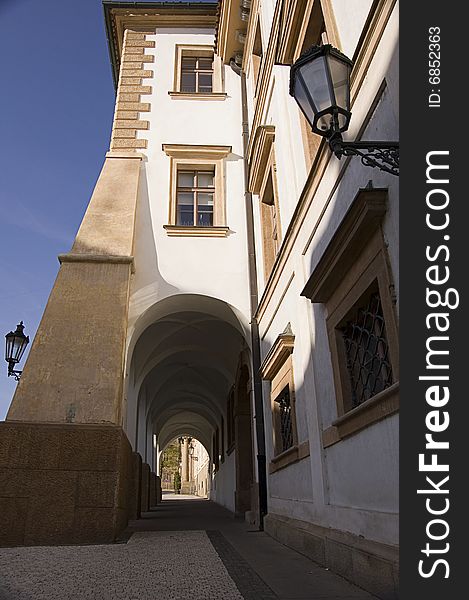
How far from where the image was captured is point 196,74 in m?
13.0

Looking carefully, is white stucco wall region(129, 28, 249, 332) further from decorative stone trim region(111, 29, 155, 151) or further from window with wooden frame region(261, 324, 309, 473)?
window with wooden frame region(261, 324, 309, 473)

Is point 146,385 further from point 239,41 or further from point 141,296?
point 239,41

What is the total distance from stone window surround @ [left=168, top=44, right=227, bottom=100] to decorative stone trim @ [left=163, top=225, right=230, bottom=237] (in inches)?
151

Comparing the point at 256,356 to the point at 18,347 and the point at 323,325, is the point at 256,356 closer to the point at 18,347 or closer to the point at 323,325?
the point at 18,347

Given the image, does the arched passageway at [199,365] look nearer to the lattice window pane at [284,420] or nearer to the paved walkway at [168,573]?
the lattice window pane at [284,420]

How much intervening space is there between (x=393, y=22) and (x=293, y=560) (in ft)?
15.3

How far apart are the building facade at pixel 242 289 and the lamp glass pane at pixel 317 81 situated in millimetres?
625

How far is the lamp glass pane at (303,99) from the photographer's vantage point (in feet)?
10.2

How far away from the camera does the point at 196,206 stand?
427 inches

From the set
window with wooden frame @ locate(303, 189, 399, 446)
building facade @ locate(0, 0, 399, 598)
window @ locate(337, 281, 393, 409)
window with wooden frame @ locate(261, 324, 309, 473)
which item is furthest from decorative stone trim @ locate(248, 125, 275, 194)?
window @ locate(337, 281, 393, 409)

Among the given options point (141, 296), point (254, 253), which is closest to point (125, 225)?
point (141, 296)

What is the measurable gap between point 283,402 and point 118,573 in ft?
12.0

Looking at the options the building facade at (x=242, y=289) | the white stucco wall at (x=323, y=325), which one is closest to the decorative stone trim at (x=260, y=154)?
the building facade at (x=242, y=289)

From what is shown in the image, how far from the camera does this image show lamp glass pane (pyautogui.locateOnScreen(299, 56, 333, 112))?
305 centimetres
